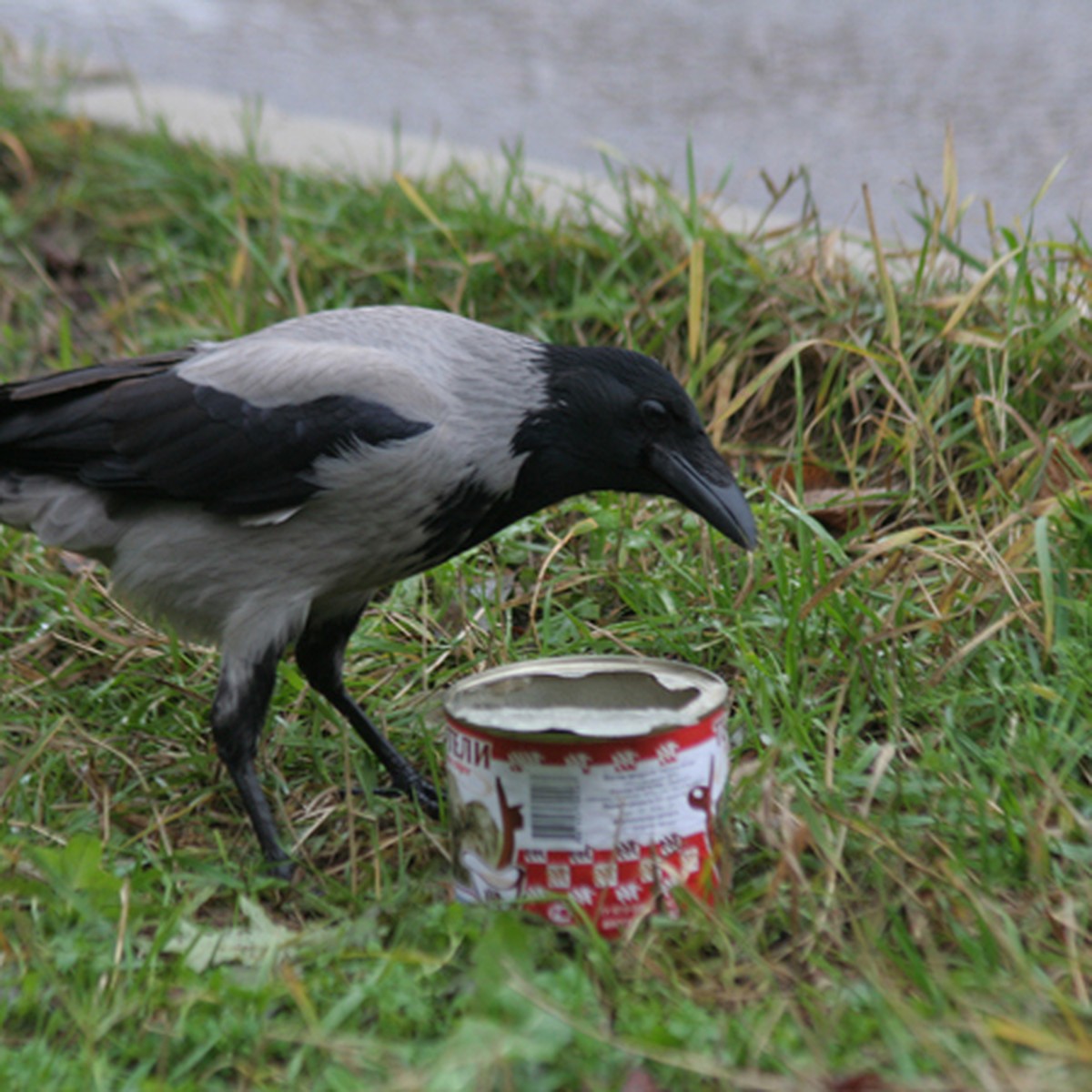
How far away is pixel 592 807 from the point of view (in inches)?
89.8

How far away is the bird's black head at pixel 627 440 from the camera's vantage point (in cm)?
282

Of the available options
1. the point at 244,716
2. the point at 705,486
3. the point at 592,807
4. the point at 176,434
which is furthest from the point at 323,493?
the point at 592,807

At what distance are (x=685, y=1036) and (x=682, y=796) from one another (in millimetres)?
426

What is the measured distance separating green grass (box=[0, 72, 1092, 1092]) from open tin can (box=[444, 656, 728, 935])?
2.5 inches

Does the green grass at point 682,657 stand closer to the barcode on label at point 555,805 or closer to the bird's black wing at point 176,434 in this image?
the barcode on label at point 555,805

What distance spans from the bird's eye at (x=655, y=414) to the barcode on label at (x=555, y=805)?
798mm

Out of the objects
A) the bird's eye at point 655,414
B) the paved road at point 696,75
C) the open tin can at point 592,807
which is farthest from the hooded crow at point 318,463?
the paved road at point 696,75

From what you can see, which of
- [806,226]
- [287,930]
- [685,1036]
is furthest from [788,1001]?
[806,226]

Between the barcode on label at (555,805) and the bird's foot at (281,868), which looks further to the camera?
the bird's foot at (281,868)

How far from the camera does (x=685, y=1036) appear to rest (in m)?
1.96

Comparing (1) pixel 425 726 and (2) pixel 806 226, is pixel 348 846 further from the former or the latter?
(2) pixel 806 226

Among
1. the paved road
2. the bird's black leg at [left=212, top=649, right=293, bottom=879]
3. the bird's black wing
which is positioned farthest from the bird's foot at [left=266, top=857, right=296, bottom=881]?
the paved road

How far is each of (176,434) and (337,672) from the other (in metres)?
0.57

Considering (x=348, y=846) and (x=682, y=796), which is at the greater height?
(x=682, y=796)
